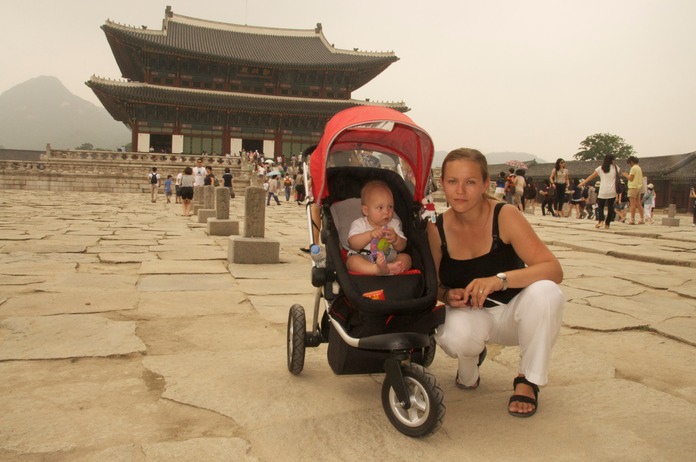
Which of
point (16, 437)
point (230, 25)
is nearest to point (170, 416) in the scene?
point (16, 437)

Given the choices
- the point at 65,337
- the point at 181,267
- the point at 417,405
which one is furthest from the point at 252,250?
the point at 417,405

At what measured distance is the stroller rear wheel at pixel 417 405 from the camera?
1.82 metres

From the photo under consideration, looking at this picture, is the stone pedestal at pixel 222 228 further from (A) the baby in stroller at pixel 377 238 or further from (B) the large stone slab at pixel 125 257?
(A) the baby in stroller at pixel 377 238

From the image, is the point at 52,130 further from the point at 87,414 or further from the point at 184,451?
the point at 184,451

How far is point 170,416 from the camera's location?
6.56ft

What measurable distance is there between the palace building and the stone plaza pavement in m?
27.0

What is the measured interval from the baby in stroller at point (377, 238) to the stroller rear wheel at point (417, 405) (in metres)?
0.44

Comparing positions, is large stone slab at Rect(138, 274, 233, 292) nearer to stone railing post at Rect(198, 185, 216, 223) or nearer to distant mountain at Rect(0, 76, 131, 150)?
stone railing post at Rect(198, 185, 216, 223)

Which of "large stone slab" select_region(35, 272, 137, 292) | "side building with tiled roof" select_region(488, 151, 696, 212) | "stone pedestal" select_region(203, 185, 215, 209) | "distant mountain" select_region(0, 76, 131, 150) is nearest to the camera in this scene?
"large stone slab" select_region(35, 272, 137, 292)

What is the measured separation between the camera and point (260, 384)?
2354mm

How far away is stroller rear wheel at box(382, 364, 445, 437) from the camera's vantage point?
1817mm

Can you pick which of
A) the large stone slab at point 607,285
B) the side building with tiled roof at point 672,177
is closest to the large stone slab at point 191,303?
the large stone slab at point 607,285

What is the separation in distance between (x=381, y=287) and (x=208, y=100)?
98.2ft

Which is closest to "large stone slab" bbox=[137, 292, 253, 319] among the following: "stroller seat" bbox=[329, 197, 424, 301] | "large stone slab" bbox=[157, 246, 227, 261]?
"stroller seat" bbox=[329, 197, 424, 301]
